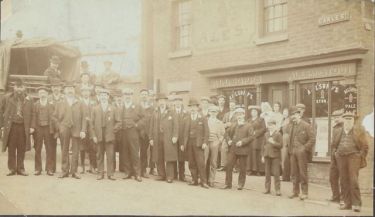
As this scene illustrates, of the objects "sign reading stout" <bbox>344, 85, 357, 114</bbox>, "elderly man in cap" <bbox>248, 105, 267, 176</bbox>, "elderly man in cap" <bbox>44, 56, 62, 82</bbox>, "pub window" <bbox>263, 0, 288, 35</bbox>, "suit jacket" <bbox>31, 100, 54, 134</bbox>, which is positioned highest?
"pub window" <bbox>263, 0, 288, 35</bbox>

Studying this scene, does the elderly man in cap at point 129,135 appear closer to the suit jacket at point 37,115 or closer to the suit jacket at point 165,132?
the suit jacket at point 165,132

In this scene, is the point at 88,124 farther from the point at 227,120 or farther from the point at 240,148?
the point at 227,120

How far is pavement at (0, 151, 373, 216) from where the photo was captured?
21.9ft

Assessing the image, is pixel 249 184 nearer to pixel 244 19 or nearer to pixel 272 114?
pixel 272 114

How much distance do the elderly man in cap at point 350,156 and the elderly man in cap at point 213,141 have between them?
103 inches

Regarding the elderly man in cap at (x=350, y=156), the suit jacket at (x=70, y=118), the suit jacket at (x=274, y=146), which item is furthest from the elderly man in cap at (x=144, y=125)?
the elderly man in cap at (x=350, y=156)

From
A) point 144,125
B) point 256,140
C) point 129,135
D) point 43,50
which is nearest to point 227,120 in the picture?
point 256,140

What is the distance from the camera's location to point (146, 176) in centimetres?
1003

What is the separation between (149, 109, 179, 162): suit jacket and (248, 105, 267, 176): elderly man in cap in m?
1.66

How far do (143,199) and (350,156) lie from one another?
124 inches

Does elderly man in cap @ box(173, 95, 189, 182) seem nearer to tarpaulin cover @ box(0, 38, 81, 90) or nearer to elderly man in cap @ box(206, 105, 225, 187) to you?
elderly man in cap @ box(206, 105, 225, 187)

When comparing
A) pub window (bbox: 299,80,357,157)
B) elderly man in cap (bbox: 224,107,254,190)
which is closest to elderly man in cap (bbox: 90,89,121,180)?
elderly man in cap (bbox: 224,107,254,190)

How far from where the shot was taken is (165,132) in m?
9.68

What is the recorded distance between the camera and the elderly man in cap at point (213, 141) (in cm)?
939
